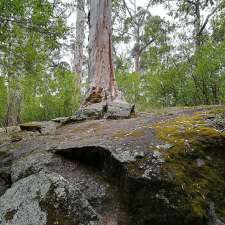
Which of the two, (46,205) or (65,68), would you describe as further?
(65,68)

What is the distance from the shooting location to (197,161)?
3160 mm

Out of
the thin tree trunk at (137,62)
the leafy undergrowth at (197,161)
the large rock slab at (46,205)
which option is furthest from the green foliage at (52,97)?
the thin tree trunk at (137,62)

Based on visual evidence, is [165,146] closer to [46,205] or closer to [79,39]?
[46,205]

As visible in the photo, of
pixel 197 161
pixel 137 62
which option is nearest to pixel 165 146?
pixel 197 161

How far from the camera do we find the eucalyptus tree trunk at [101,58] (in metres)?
7.31

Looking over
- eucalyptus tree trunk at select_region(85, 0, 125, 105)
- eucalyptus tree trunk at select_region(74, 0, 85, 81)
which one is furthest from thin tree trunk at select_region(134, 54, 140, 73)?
eucalyptus tree trunk at select_region(85, 0, 125, 105)

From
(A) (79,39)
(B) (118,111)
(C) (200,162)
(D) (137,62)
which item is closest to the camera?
(C) (200,162)

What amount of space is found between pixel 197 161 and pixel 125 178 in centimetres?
68

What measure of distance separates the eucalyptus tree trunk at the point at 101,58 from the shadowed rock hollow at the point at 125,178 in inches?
133

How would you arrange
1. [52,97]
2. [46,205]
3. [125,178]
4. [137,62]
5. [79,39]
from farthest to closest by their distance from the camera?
[137,62] → [79,39] → [52,97] → [125,178] → [46,205]

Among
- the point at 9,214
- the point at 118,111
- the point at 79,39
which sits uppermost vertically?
the point at 79,39

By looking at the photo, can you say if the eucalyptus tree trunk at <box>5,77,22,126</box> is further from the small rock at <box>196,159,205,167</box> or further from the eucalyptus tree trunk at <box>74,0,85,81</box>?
the small rock at <box>196,159,205,167</box>

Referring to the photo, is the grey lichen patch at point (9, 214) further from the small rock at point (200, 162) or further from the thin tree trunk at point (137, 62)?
the thin tree trunk at point (137, 62)

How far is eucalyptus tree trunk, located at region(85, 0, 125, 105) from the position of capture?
24.0ft
